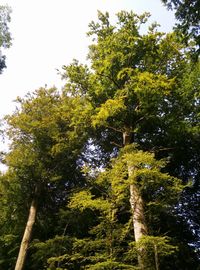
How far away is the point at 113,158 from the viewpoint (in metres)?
10.5

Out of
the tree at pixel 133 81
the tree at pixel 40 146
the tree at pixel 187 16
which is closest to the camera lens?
the tree at pixel 187 16

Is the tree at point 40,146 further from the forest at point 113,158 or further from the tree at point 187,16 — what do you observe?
the tree at point 187,16

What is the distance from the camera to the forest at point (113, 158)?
933cm

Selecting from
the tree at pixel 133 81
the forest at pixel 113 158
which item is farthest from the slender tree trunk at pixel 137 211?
the tree at pixel 133 81

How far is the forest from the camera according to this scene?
9.33 m

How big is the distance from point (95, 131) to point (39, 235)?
19.3 feet

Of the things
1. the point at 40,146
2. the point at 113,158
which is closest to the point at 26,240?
the point at 40,146

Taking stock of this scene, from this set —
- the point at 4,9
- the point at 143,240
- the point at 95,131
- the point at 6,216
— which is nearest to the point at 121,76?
the point at 95,131

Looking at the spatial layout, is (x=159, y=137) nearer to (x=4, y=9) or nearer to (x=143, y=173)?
(x=143, y=173)

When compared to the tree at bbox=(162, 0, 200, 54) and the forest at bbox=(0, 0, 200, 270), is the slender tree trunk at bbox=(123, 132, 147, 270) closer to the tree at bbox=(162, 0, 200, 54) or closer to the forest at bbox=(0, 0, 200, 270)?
the forest at bbox=(0, 0, 200, 270)

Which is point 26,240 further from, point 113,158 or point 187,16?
point 187,16

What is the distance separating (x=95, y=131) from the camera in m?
14.2

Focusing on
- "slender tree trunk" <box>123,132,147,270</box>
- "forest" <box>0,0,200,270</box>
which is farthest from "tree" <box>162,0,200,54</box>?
"slender tree trunk" <box>123,132,147,270</box>

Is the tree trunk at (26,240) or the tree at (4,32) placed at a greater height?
the tree at (4,32)
